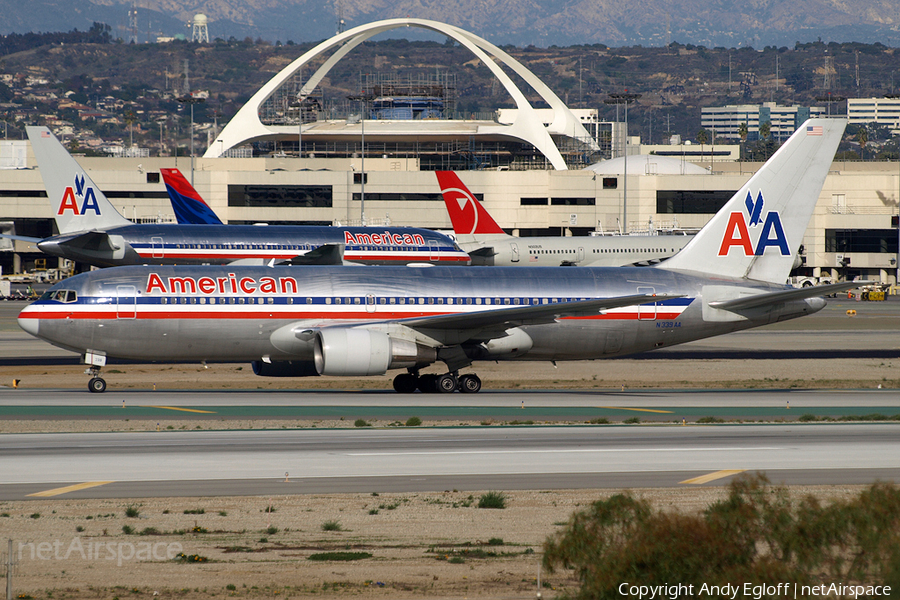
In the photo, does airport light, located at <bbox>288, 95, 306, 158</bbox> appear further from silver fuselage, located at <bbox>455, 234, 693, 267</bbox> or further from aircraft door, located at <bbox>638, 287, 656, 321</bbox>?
aircraft door, located at <bbox>638, 287, 656, 321</bbox>

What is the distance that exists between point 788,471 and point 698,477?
2.18m

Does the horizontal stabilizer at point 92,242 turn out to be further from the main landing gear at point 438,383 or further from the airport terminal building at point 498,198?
the airport terminal building at point 498,198

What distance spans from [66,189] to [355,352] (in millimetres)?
39956

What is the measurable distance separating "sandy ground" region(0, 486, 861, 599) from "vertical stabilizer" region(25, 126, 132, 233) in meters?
50.9

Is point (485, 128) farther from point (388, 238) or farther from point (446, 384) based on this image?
point (446, 384)

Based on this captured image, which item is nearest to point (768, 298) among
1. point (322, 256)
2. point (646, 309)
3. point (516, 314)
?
point (646, 309)

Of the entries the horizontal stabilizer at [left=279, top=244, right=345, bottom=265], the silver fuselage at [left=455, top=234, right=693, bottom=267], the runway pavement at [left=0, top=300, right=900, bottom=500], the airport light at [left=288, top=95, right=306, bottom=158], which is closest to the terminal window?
the silver fuselage at [left=455, top=234, right=693, bottom=267]

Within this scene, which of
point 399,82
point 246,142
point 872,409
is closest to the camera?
point 872,409

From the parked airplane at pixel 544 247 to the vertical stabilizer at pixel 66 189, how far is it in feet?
93.5

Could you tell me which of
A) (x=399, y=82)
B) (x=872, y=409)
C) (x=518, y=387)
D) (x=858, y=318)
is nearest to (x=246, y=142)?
(x=399, y=82)

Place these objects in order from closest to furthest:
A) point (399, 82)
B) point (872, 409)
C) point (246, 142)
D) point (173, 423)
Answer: point (173, 423) → point (872, 409) → point (246, 142) → point (399, 82)

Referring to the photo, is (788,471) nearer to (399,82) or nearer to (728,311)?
(728,311)

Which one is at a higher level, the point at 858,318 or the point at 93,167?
the point at 93,167

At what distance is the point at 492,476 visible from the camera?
21047 mm
